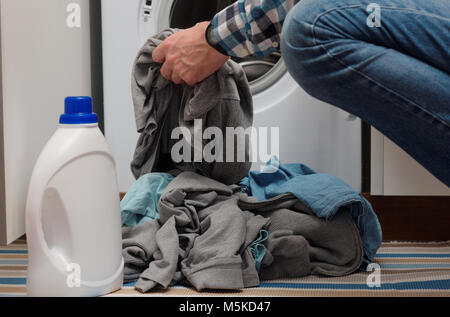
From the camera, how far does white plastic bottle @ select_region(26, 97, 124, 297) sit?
78cm

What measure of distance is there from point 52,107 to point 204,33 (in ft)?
1.51

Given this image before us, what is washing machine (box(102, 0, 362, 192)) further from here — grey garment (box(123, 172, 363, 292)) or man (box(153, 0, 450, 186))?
man (box(153, 0, 450, 186))

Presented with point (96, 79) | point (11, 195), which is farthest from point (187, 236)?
point (96, 79)

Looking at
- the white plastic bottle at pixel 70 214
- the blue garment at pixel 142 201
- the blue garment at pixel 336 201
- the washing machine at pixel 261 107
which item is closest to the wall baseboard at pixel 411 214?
the washing machine at pixel 261 107

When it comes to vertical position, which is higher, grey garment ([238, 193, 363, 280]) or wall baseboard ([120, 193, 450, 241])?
grey garment ([238, 193, 363, 280])

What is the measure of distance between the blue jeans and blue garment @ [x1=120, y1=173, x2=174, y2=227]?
0.44 m

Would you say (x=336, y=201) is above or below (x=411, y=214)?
above

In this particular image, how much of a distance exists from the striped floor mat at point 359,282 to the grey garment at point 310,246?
0.06 ft

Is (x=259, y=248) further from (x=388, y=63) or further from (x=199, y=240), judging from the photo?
(x=388, y=63)

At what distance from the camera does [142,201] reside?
1.04m

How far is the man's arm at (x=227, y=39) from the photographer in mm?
882

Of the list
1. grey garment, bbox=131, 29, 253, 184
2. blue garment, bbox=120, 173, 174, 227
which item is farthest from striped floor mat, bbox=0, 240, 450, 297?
grey garment, bbox=131, 29, 253, 184

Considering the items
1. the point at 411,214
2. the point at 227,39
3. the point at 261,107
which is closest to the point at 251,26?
the point at 227,39
